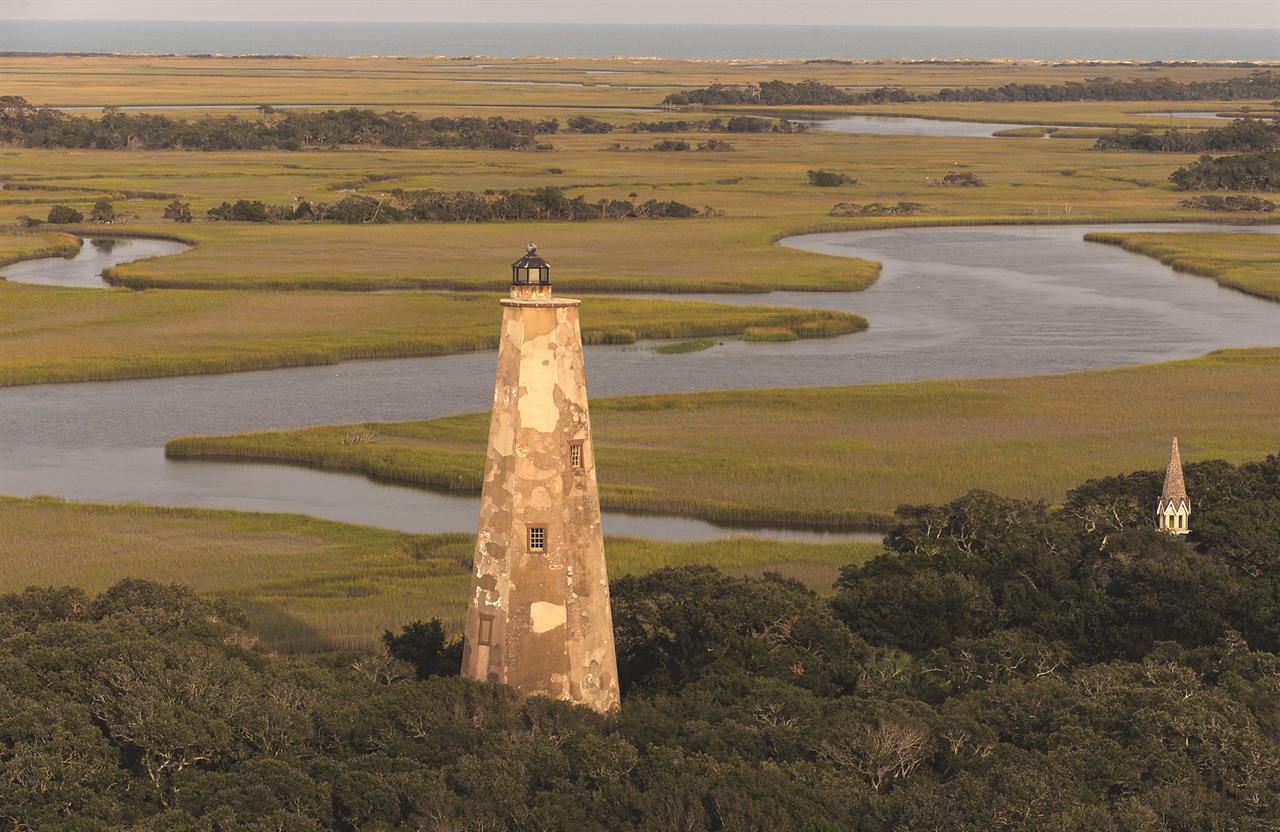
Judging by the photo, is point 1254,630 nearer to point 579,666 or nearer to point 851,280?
point 579,666

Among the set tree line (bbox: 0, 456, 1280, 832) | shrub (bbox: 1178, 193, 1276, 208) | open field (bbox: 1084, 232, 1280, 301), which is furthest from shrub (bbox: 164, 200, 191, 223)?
tree line (bbox: 0, 456, 1280, 832)

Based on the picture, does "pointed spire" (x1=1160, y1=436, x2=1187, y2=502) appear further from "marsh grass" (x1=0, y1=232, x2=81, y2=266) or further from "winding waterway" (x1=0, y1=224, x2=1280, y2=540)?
"marsh grass" (x1=0, y1=232, x2=81, y2=266)

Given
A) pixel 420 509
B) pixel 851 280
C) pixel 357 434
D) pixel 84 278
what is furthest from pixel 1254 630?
pixel 84 278

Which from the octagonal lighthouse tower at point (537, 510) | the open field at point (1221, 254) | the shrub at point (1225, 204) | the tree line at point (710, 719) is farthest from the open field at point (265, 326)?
the shrub at point (1225, 204)

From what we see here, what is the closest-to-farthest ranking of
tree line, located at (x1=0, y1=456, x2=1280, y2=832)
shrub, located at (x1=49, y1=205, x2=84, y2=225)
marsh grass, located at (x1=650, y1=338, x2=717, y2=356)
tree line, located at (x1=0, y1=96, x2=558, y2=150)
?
tree line, located at (x1=0, y1=456, x2=1280, y2=832) < marsh grass, located at (x1=650, y1=338, x2=717, y2=356) < shrub, located at (x1=49, y1=205, x2=84, y2=225) < tree line, located at (x1=0, y1=96, x2=558, y2=150)

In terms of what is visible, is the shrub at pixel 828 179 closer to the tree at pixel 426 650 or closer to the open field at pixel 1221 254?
the open field at pixel 1221 254
